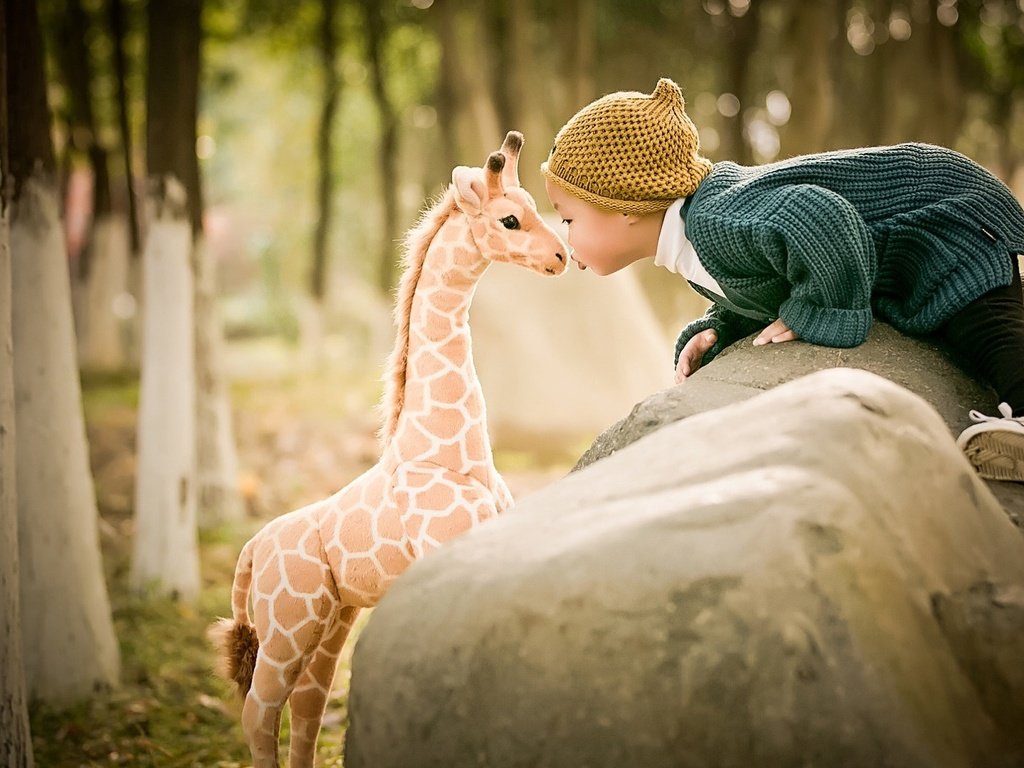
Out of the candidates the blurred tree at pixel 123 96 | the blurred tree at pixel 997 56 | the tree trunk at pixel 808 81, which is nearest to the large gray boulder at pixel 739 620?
the tree trunk at pixel 808 81

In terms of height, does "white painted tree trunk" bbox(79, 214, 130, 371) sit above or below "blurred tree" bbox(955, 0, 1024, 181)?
below

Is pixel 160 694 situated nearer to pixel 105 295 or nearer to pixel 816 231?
pixel 816 231

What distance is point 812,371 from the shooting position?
10.6 ft

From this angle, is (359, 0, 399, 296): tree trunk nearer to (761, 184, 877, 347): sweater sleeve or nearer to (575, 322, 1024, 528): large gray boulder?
(575, 322, 1024, 528): large gray boulder

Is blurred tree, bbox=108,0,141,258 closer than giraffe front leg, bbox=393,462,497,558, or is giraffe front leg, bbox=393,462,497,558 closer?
giraffe front leg, bbox=393,462,497,558

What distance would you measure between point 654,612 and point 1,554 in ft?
8.98

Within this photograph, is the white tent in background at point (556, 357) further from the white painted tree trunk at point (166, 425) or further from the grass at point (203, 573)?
the white painted tree trunk at point (166, 425)

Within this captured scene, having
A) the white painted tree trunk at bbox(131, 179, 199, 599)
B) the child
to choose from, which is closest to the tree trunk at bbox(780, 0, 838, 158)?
the white painted tree trunk at bbox(131, 179, 199, 599)

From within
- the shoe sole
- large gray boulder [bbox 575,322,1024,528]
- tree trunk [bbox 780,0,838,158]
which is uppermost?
tree trunk [bbox 780,0,838,158]

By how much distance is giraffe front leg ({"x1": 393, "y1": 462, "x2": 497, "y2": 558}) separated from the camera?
3.11 m

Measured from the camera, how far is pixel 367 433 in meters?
Answer: 12.8

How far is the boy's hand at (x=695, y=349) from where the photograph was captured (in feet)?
12.5

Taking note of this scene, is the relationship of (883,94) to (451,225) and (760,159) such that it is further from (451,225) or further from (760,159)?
(451,225)

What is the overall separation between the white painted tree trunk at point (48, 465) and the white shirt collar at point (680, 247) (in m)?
3.17
